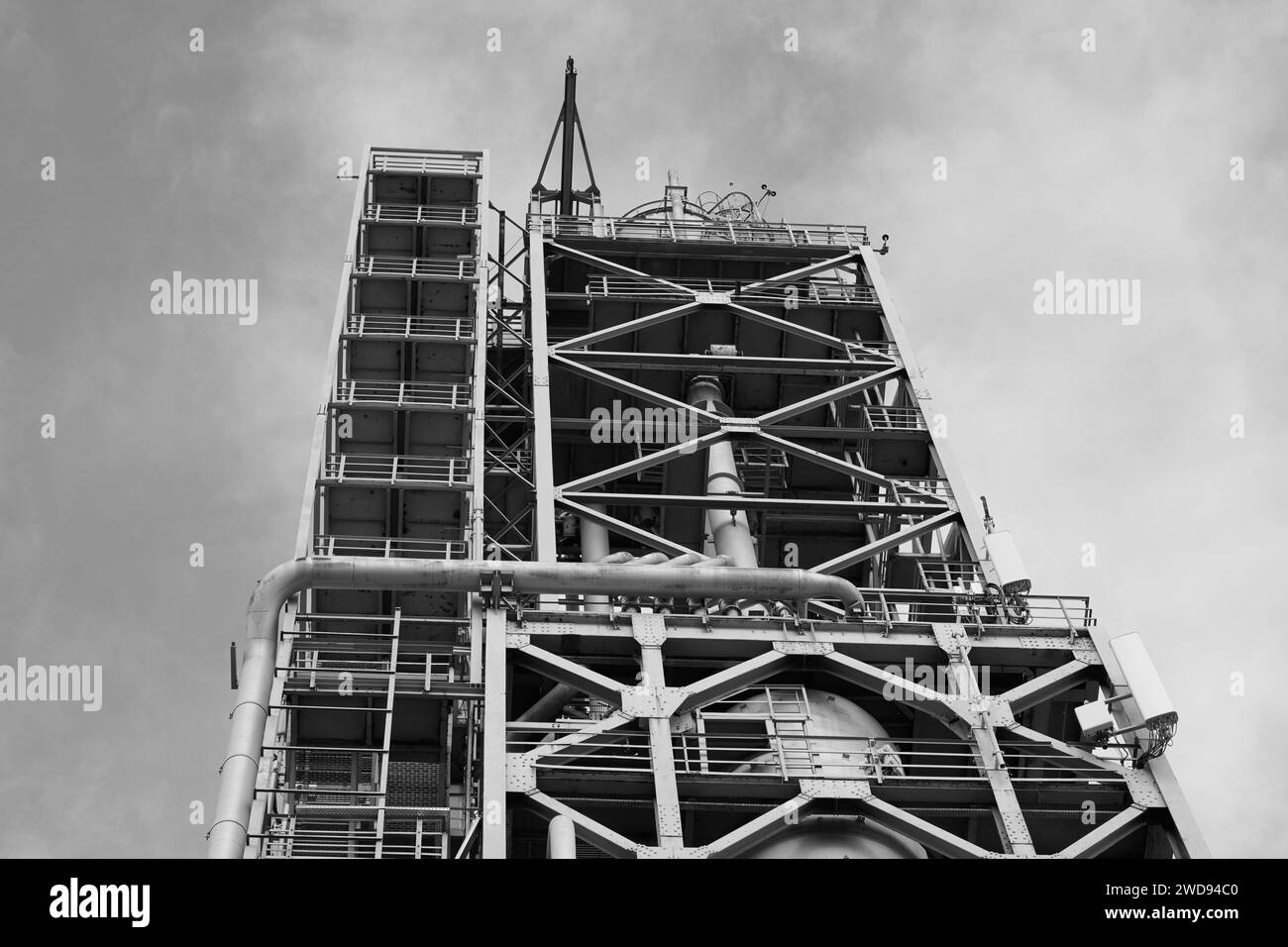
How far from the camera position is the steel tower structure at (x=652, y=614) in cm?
2770

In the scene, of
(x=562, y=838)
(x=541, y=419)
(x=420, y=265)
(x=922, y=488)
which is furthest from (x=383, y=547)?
(x=562, y=838)

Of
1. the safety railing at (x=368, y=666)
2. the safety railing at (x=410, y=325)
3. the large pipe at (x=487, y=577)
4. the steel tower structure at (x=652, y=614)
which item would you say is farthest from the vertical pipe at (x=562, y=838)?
the safety railing at (x=410, y=325)

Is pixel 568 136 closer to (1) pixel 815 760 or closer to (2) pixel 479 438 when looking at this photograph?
(2) pixel 479 438

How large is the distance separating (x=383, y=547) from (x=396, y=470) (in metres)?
1.74

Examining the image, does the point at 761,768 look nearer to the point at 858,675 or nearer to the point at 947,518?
the point at 858,675

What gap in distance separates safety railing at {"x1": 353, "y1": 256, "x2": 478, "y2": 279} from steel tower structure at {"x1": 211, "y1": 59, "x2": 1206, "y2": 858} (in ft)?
0.33

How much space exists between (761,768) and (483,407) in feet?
41.9

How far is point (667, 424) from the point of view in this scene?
40250mm

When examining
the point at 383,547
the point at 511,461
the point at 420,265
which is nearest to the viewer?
the point at 383,547

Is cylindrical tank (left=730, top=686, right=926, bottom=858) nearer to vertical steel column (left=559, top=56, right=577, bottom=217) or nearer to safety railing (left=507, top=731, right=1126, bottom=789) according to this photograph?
safety railing (left=507, top=731, right=1126, bottom=789)

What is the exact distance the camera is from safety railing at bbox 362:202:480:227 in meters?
46.3

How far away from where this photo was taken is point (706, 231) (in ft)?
160
